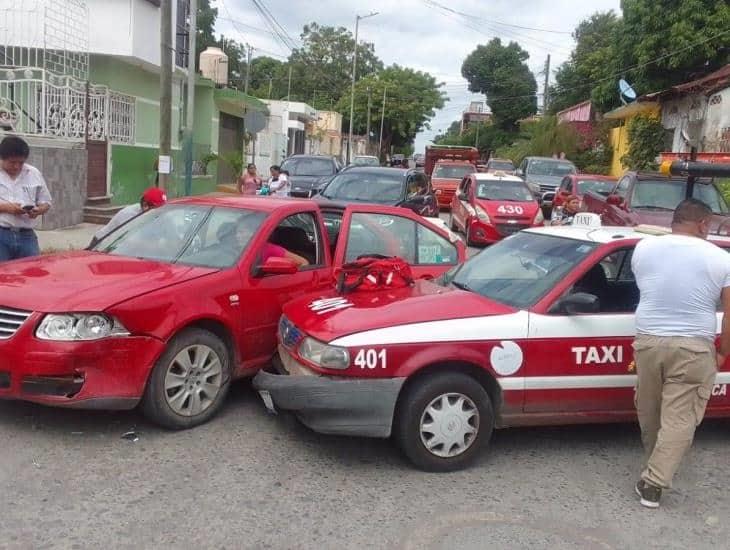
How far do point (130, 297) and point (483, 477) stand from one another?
2.42 metres

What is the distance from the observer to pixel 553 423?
476 centimetres

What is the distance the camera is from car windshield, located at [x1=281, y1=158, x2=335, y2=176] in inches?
832

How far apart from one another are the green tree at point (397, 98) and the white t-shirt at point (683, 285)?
63.2 meters

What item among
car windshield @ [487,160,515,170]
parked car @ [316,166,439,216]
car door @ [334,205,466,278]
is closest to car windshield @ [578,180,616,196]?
parked car @ [316,166,439,216]

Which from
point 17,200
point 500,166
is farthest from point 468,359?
point 500,166

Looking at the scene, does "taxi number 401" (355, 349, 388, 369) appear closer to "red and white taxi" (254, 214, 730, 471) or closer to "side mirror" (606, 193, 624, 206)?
"red and white taxi" (254, 214, 730, 471)

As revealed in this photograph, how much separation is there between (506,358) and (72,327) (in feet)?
8.59

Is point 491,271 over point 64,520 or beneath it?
over

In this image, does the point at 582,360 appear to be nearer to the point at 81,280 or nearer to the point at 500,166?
the point at 81,280

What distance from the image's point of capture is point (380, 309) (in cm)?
467

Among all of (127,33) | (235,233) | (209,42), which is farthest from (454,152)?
(209,42)

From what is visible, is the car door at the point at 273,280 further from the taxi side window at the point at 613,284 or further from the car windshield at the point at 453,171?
the car windshield at the point at 453,171

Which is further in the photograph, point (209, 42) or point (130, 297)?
point (209, 42)

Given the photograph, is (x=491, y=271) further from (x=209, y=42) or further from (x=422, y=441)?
(x=209, y=42)
